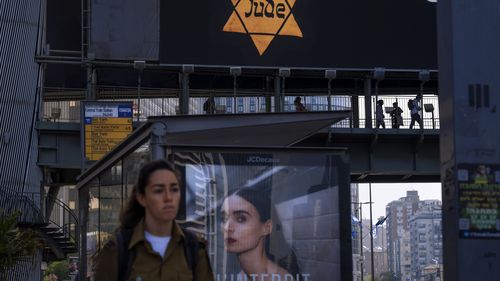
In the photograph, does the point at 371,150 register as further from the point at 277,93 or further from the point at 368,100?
the point at 277,93

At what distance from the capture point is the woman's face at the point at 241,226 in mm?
11414

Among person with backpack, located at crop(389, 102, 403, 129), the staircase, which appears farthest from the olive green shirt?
person with backpack, located at crop(389, 102, 403, 129)

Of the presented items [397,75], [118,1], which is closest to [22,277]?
[118,1]

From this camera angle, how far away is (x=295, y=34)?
148 feet

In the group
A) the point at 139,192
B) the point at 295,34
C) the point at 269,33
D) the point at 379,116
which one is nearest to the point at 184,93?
the point at 269,33

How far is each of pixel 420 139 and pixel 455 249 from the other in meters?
31.0

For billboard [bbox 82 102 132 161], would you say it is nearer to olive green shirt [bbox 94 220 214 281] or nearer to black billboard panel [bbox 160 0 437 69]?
black billboard panel [bbox 160 0 437 69]

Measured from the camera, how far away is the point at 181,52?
43.9 meters

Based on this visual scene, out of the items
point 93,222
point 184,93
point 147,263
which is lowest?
point 147,263

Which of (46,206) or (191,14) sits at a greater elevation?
(191,14)

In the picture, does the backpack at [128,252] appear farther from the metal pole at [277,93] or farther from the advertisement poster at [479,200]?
the metal pole at [277,93]

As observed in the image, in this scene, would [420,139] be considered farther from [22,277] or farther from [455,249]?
[455,249]

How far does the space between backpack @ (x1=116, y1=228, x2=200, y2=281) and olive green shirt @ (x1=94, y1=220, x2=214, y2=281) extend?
0.02 metres

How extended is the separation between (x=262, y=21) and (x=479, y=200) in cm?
3547
